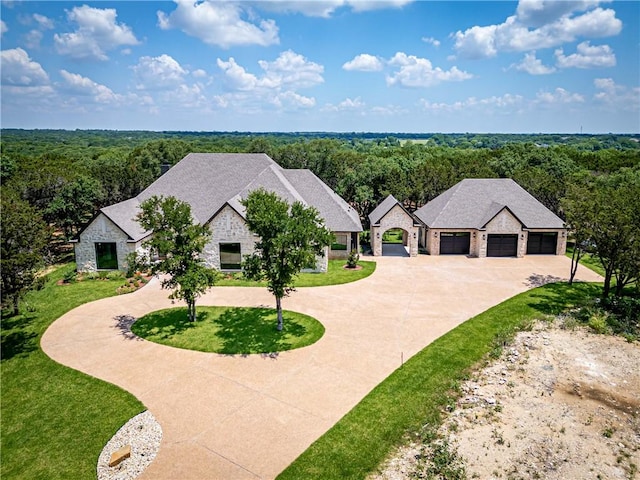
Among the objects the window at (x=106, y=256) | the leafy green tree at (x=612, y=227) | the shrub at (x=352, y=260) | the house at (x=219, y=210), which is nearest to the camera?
the leafy green tree at (x=612, y=227)

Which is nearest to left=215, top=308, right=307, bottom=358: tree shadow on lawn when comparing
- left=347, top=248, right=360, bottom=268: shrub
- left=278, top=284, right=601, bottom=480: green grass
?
left=278, top=284, right=601, bottom=480: green grass

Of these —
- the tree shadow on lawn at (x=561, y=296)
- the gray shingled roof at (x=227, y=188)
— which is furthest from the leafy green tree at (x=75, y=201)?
the tree shadow on lawn at (x=561, y=296)

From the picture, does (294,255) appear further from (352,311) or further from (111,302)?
(111,302)

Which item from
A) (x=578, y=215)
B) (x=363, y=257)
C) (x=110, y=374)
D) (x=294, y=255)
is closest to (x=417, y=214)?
(x=363, y=257)

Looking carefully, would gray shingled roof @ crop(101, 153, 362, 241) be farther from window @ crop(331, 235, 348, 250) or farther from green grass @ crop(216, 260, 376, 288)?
green grass @ crop(216, 260, 376, 288)

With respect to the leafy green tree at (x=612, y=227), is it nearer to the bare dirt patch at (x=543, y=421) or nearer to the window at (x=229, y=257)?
the bare dirt patch at (x=543, y=421)

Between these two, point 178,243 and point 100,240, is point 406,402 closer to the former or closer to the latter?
point 178,243
